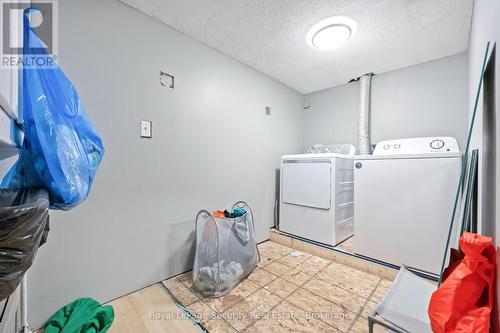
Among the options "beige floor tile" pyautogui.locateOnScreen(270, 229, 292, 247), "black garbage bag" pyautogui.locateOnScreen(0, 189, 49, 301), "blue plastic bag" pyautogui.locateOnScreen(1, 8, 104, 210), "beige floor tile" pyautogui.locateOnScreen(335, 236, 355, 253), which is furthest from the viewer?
"beige floor tile" pyautogui.locateOnScreen(270, 229, 292, 247)

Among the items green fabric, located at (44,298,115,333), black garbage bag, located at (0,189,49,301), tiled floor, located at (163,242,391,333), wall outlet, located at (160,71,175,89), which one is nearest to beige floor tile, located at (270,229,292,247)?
tiled floor, located at (163,242,391,333)

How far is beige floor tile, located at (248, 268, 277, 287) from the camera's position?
6.11 feet

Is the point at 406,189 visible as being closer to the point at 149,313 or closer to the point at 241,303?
the point at 241,303

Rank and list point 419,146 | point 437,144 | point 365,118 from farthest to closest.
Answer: point 365,118, point 419,146, point 437,144

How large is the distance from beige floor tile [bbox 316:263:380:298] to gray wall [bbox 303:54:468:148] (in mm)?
1739

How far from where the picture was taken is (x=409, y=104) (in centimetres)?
257

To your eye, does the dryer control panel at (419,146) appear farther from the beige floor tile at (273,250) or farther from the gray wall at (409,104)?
the beige floor tile at (273,250)

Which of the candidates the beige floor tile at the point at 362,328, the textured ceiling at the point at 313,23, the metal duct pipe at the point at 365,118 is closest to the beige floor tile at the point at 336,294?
the beige floor tile at the point at 362,328

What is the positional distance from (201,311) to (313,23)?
8.30 ft

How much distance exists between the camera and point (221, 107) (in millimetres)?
2326

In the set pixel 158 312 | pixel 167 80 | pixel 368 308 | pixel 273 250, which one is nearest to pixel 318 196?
pixel 273 250

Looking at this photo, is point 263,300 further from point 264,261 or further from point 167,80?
point 167,80

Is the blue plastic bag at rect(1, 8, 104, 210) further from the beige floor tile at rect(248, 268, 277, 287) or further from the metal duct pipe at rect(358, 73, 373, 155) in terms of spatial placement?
the metal duct pipe at rect(358, 73, 373, 155)

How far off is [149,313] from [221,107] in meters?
1.96
